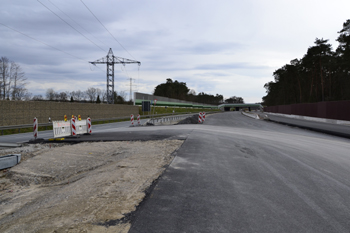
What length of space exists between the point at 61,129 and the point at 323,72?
2900 inches

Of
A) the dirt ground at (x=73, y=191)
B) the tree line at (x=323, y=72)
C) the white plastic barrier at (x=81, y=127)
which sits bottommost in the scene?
the dirt ground at (x=73, y=191)

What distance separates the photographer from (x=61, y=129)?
15.9 m

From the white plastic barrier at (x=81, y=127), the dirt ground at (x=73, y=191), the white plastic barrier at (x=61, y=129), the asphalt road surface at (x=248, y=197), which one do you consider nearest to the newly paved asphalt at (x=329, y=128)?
the asphalt road surface at (x=248, y=197)

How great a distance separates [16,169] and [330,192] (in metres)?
9.07

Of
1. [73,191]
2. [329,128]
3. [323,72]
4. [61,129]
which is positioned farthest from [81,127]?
[323,72]

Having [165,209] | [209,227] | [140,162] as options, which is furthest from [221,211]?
[140,162]

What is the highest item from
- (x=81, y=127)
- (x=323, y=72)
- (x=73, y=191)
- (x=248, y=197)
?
(x=323, y=72)

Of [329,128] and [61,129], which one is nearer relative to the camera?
[61,129]

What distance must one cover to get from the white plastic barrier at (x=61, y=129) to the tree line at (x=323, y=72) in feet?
145

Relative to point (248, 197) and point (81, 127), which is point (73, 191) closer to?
point (248, 197)

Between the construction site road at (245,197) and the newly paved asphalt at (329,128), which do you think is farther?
the newly paved asphalt at (329,128)

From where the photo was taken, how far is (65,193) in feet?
18.0

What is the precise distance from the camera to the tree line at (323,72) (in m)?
44.7

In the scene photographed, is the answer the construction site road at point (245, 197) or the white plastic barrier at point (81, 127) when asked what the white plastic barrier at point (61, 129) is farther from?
the construction site road at point (245, 197)
